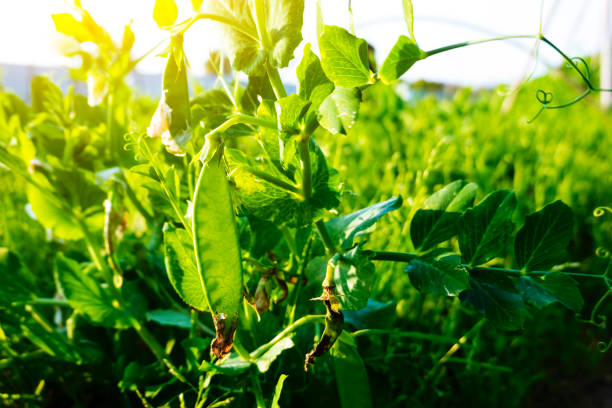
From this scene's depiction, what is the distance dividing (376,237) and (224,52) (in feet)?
1.38

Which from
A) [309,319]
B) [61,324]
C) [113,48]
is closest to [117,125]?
[113,48]

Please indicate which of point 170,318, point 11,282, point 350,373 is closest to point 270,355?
point 350,373

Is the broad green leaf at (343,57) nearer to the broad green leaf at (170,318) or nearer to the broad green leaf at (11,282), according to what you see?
the broad green leaf at (170,318)

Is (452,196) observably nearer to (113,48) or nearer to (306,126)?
(306,126)

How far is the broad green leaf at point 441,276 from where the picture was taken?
1.21 feet

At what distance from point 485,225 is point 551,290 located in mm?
77

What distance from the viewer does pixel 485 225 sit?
0.45 meters

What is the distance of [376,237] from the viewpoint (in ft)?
2.35

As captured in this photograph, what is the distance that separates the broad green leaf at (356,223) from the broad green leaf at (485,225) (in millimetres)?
75

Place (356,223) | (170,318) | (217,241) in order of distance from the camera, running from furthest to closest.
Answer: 1. (170,318)
2. (356,223)
3. (217,241)

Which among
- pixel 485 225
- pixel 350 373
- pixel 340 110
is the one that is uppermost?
pixel 340 110

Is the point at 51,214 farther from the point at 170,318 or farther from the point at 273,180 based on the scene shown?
the point at 273,180

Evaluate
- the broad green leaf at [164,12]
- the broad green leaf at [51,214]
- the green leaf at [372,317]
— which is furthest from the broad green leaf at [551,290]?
the broad green leaf at [51,214]

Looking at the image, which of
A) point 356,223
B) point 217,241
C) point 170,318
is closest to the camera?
point 217,241
